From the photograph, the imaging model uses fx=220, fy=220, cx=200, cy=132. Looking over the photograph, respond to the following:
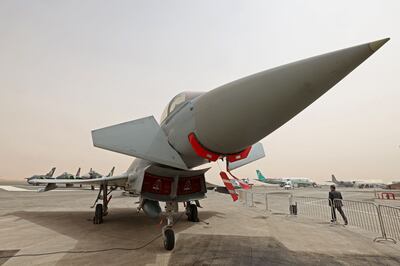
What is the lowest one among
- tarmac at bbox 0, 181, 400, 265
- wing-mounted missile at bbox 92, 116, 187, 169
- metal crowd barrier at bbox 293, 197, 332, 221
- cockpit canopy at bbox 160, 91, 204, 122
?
tarmac at bbox 0, 181, 400, 265

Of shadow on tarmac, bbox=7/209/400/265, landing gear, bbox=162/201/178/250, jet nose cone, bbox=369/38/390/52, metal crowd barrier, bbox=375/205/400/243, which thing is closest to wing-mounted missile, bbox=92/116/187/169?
landing gear, bbox=162/201/178/250

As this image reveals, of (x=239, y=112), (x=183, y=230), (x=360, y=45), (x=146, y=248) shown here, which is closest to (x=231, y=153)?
(x=239, y=112)

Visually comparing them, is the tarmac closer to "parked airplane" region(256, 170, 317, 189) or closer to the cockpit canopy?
the cockpit canopy

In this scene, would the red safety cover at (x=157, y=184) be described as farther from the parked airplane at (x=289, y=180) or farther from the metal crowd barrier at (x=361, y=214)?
the parked airplane at (x=289, y=180)

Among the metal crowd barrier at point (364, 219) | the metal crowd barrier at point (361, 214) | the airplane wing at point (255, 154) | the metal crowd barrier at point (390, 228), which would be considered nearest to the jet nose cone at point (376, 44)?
the airplane wing at point (255, 154)

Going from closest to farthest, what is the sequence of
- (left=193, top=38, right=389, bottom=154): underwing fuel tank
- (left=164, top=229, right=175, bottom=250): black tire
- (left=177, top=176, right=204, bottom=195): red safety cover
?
(left=193, top=38, right=389, bottom=154): underwing fuel tank → (left=164, top=229, right=175, bottom=250): black tire → (left=177, top=176, right=204, bottom=195): red safety cover

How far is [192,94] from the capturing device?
4383 millimetres

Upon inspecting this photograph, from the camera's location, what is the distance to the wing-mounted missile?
389cm

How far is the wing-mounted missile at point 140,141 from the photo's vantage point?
389 cm

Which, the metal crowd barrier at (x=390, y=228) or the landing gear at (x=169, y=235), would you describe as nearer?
the landing gear at (x=169, y=235)

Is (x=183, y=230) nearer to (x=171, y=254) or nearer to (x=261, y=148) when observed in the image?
(x=171, y=254)

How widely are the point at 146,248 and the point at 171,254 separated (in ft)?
2.61

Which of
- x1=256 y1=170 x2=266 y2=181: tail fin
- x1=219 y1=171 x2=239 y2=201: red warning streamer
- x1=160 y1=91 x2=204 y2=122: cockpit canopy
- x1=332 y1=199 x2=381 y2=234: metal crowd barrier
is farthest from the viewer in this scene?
x1=256 y1=170 x2=266 y2=181: tail fin

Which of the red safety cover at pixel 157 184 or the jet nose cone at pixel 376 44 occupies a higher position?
the jet nose cone at pixel 376 44
